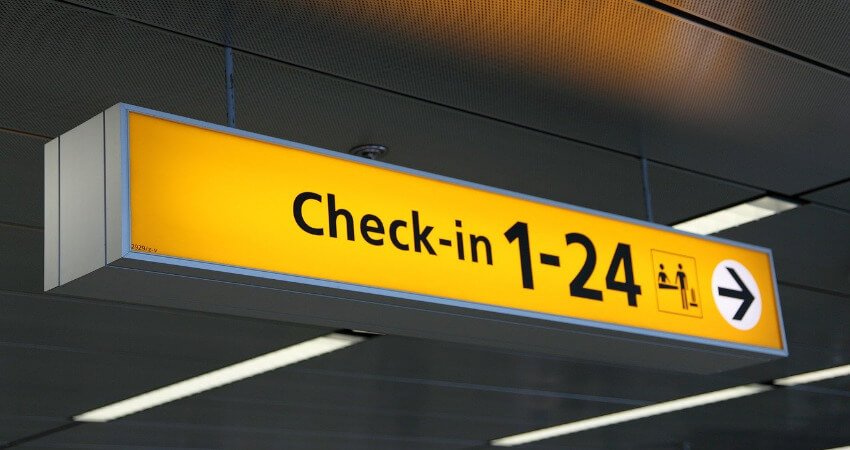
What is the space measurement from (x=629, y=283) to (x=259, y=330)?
2900 millimetres

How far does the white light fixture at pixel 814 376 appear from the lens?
27.0ft

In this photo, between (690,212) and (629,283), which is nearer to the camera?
(629,283)

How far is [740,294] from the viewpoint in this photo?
4.11 meters

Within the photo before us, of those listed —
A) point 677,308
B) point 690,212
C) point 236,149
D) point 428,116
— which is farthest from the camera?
point 690,212

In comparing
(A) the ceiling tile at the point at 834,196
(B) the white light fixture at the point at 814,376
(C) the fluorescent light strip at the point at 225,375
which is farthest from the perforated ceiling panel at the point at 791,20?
(B) the white light fixture at the point at 814,376

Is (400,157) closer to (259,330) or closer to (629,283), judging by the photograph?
(629,283)

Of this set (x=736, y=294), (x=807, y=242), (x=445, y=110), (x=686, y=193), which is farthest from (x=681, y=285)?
(x=807, y=242)

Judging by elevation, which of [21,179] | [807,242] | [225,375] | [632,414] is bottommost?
[632,414]

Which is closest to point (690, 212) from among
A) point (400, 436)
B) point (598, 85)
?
point (598, 85)

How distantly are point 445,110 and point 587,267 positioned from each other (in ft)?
2.83

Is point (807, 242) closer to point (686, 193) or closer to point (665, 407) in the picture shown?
point (686, 193)

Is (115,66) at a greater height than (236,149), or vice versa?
(115,66)

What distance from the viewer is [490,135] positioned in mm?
4469

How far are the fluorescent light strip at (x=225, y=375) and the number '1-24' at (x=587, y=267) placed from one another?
2.90 metres
